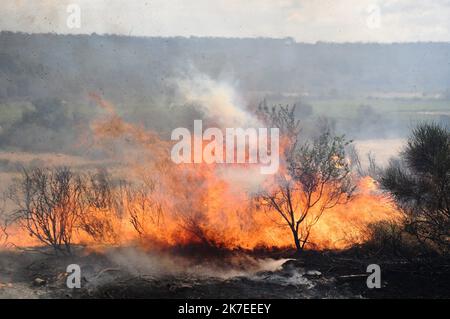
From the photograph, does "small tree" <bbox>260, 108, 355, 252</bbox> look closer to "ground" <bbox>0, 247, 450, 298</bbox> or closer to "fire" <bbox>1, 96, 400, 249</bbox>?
"fire" <bbox>1, 96, 400, 249</bbox>

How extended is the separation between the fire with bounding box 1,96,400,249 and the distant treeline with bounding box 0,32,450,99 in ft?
31.2

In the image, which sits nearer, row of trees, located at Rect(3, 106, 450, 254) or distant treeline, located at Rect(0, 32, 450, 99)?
row of trees, located at Rect(3, 106, 450, 254)

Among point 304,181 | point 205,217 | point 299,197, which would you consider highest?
point 304,181

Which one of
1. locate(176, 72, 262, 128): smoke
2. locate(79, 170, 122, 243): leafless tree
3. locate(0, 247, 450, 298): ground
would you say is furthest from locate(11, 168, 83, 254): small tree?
locate(176, 72, 262, 128): smoke

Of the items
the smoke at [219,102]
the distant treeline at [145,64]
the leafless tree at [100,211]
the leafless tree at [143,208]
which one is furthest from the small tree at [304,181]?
the distant treeline at [145,64]

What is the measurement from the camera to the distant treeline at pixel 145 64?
2798 centimetres


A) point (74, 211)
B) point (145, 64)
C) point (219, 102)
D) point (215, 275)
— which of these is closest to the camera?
point (215, 275)

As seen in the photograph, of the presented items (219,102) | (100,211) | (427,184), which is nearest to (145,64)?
(219,102)

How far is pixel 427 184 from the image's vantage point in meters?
16.5

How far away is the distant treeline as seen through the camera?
28.0 meters

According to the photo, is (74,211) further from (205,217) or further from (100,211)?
(205,217)

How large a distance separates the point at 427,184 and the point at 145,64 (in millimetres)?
19982

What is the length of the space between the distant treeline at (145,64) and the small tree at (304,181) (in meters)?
10.2
